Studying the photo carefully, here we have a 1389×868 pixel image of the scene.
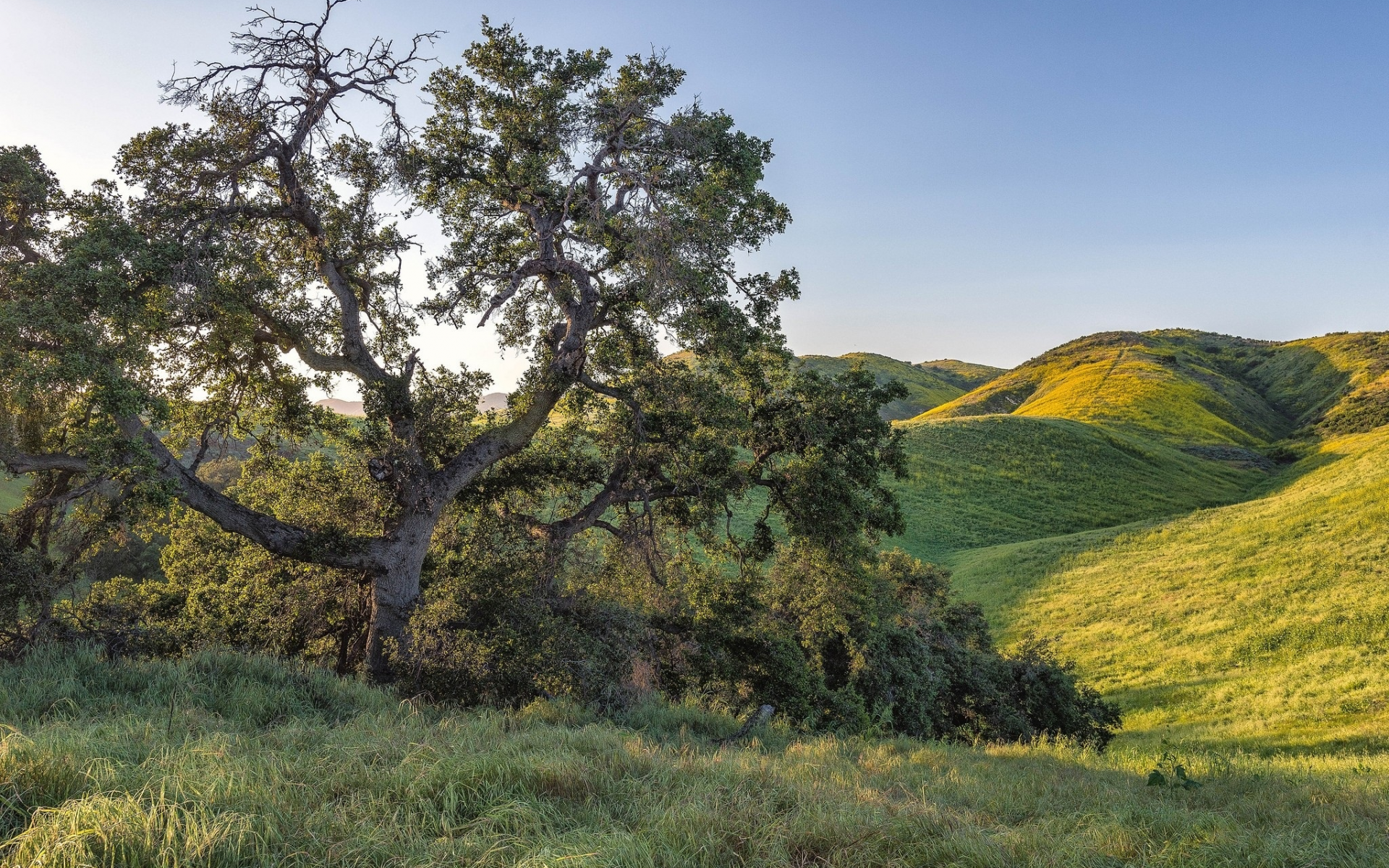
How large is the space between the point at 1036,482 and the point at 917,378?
107 m

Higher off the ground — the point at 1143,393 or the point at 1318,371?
the point at 1318,371

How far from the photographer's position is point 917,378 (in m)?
158

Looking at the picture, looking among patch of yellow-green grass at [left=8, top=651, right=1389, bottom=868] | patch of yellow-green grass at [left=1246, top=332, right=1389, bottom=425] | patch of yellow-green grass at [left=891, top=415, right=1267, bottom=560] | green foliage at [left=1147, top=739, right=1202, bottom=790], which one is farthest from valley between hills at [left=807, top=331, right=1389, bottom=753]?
patch of yellow-green grass at [left=8, top=651, right=1389, bottom=868]

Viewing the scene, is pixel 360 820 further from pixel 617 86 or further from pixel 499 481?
pixel 617 86

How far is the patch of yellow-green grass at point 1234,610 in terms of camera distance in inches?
711

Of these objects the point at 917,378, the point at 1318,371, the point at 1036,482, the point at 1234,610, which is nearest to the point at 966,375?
the point at 917,378

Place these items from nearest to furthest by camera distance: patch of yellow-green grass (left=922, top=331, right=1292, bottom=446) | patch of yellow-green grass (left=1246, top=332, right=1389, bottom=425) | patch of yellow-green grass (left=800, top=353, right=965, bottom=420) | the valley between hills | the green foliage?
the green foliage < the valley between hills < patch of yellow-green grass (left=922, top=331, right=1292, bottom=446) < patch of yellow-green grass (left=1246, top=332, right=1389, bottom=425) < patch of yellow-green grass (left=800, top=353, right=965, bottom=420)

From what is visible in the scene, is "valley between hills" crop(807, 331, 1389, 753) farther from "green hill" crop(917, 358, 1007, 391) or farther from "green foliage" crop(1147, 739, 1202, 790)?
"green hill" crop(917, 358, 1007, 391)

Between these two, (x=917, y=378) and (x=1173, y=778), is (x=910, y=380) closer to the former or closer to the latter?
(x=917, y=378)

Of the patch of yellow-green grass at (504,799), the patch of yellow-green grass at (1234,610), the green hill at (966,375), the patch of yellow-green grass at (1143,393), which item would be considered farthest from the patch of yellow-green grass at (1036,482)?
the green hill at (966,375)

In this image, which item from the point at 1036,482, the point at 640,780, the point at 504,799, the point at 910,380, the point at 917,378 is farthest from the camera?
the point at 917,378

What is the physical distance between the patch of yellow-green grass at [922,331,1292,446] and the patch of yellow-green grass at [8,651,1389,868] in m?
75.9

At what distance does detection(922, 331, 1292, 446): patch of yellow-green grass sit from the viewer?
2936 inches

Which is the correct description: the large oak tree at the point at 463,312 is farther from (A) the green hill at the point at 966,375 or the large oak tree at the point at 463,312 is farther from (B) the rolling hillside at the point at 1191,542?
(A) the green hill at the point at 966,375
